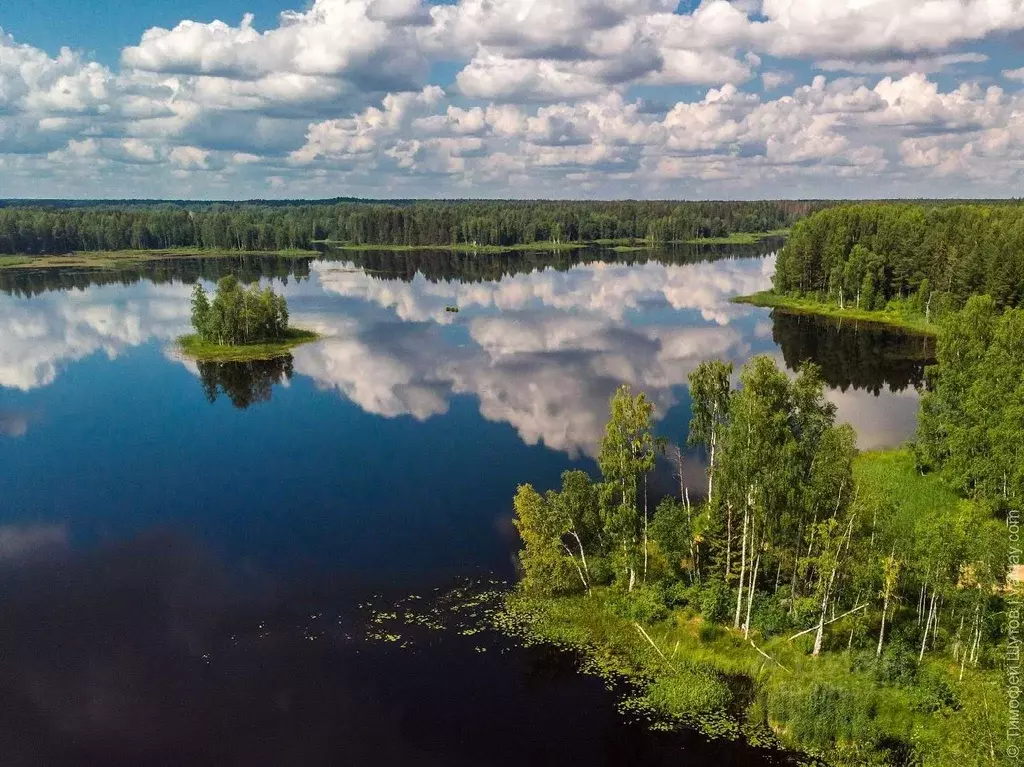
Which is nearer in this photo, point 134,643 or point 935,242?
point 134,643

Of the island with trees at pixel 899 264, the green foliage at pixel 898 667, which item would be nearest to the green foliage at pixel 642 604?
the green foliage at pixel 898 667

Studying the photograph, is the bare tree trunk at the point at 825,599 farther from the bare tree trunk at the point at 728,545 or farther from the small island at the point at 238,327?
the small island at the point at 238,327

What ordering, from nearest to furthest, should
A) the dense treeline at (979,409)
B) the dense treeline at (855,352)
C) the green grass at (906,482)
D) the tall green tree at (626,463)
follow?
the tall green tree at (626,463)
the dense treeline at (979,409)
the green grass at (906,482)
the dense treeline at (855,352)

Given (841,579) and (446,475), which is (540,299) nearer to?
(446,475)

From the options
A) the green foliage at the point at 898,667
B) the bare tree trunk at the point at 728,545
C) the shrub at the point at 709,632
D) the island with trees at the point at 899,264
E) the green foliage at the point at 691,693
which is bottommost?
the green foliage at the point at 691,693

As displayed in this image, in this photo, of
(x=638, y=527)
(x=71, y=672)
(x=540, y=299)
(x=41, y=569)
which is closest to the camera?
(x=71, y=672)

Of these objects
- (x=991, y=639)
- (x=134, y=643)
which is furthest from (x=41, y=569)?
Answer: (x=991, y=639)

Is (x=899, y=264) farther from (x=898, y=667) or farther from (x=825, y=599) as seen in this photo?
(x=898, y=667)

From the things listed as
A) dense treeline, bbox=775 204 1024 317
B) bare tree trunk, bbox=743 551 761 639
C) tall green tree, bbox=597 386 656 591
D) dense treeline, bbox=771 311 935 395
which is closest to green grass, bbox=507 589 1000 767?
bare tree trunk, bbox=743 551 761 639
